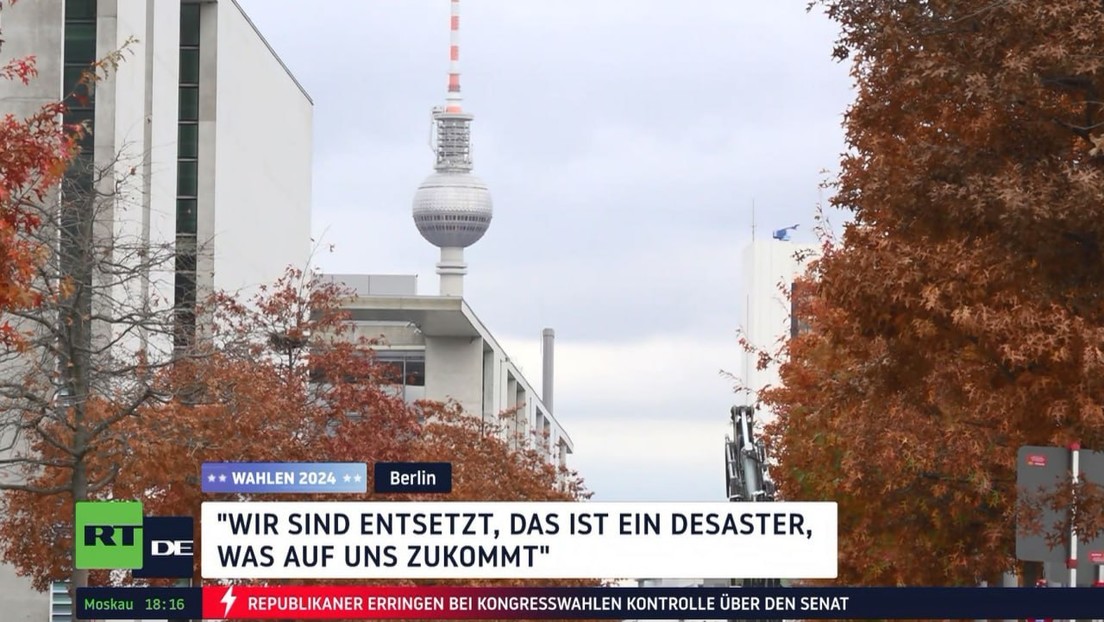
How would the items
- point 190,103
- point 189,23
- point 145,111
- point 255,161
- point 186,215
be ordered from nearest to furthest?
point 145,111 → point 186,215 → point 189,23 → point 190,103 → point 255,161

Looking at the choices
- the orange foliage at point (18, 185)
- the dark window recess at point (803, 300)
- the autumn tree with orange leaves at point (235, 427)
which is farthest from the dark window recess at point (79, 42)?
the orange foliage at point (18, 185)

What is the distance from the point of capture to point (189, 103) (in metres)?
78.8

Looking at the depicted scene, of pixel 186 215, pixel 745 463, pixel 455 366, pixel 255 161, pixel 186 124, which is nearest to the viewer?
pixel 745 463

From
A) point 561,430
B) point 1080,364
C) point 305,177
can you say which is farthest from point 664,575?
point 561,430

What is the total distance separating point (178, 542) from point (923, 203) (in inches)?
288

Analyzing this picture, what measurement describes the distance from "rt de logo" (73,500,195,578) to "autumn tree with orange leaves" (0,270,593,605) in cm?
635

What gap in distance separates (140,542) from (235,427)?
625 inches

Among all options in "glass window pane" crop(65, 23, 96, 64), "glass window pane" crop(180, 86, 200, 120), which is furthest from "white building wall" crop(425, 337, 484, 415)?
"glass window pane" crop(65, 23, 96, 64)

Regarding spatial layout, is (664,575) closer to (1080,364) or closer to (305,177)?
(1080,364)

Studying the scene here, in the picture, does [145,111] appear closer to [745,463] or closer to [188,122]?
[188,122]

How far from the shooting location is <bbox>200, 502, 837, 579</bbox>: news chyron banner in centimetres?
1781

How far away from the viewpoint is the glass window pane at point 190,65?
7894 cm

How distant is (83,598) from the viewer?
64.5 feet

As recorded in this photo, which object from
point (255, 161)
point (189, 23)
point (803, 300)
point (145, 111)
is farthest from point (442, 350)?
point (803, 300)
